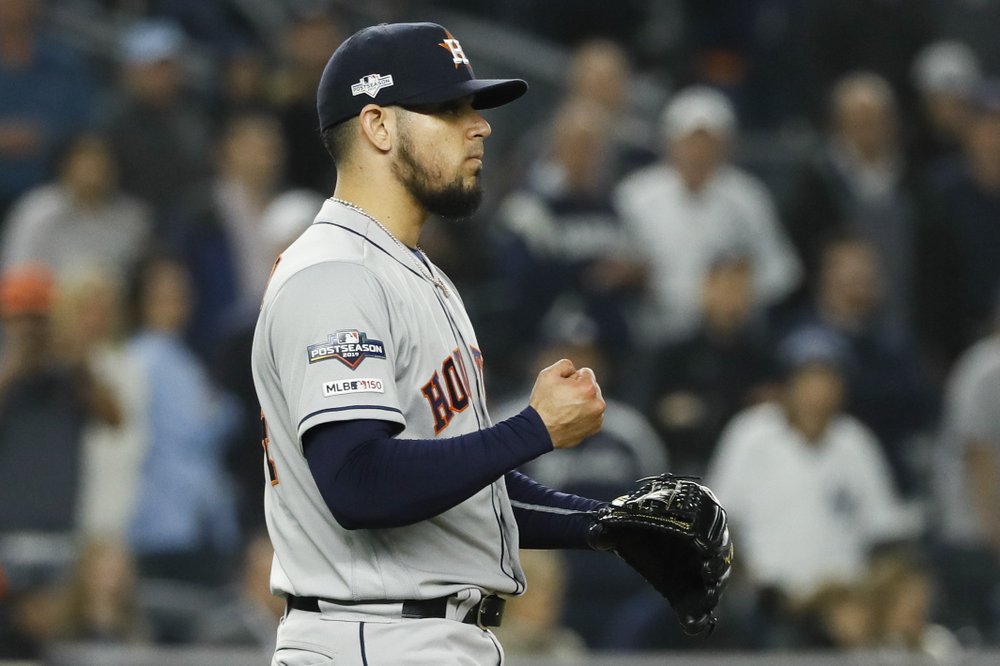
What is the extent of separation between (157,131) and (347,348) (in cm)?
569

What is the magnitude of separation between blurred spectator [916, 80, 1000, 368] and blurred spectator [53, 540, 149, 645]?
14.9ft

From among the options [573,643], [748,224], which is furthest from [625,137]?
[573,643]

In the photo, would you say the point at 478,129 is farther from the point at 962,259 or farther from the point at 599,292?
the point at 962,259

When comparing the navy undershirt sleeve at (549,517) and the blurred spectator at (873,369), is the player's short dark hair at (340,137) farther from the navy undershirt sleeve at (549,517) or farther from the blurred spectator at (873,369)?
the blurred spectator at (873,369)

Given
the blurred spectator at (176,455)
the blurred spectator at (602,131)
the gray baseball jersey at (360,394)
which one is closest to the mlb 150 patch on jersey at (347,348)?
the gray baseball jersey at (360,394)

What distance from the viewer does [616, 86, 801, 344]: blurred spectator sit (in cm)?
814

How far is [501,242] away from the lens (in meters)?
8.12

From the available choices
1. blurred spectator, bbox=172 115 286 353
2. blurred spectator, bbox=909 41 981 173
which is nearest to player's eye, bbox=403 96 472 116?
blurred spectator, bbox=172 115 286 353

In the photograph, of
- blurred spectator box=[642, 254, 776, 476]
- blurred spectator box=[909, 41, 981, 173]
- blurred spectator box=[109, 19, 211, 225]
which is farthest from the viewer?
blurred spectator box=[909, 41, 981, 173]

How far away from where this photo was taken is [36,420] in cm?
661

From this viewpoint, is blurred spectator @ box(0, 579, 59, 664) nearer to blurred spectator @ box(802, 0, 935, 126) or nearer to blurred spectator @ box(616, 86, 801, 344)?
blurred spectator @ box(616, 86, 801, 344)

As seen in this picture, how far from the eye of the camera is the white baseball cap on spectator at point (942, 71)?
9.55 metres

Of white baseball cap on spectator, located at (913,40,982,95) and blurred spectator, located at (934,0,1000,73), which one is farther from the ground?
blurred spectator, located at (934,0,1000,73)

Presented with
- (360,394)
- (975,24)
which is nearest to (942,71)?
(975,24)
